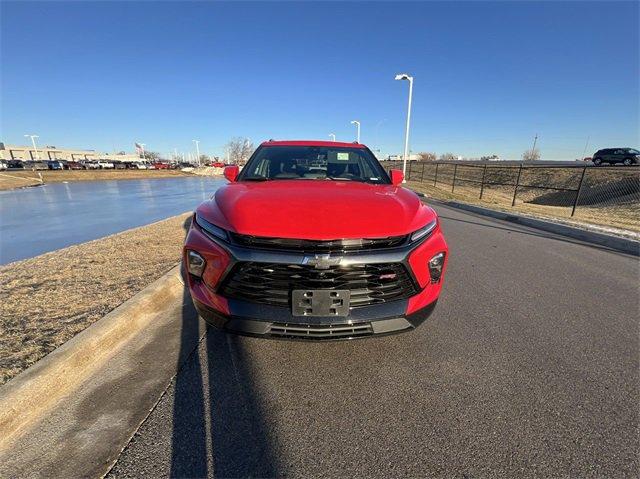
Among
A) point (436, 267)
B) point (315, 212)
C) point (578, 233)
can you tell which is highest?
point (315, 212)

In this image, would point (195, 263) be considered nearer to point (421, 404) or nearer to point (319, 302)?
point (319, 302)

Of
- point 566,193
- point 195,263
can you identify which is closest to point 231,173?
point 195,263

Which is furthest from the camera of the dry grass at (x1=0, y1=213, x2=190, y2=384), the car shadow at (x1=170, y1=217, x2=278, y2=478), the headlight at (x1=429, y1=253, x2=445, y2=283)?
the dry grass at (x1=0, y1=213, x2=190, y2=384)

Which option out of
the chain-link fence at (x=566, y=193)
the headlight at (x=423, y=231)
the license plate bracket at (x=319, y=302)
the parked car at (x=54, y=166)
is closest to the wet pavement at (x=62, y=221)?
the license plate bracket at (x=319, y=302)

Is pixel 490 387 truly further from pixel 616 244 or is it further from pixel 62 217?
pixel 62 217

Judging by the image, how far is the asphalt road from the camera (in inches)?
69.2

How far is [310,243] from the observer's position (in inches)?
82.4

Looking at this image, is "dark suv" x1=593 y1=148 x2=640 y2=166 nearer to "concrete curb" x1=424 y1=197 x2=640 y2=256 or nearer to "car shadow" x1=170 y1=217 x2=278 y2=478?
"concrete curb" x1=424 y1=197 x2=640 y2=256

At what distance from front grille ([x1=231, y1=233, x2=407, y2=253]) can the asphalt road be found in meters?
1.00

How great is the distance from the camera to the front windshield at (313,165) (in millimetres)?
3582

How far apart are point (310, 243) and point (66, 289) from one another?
331 centimetres

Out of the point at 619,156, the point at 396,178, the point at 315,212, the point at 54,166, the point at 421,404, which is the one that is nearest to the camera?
the point at 421,404

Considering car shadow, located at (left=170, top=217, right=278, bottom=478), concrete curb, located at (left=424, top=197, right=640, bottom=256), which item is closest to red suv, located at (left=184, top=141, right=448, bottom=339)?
car shadow, located at (left=170, top=217, right=278, bottom=478)

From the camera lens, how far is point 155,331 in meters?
3.04
